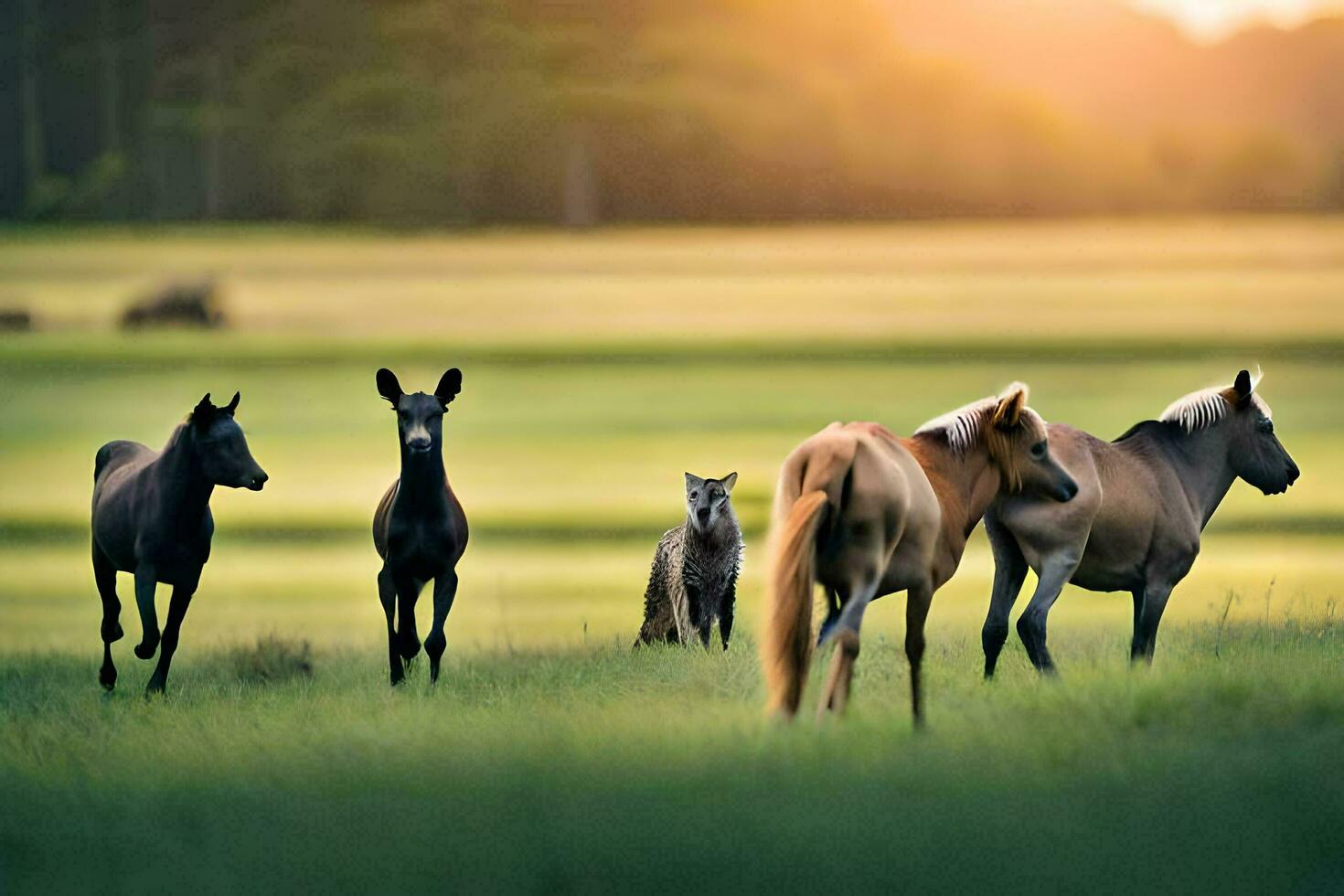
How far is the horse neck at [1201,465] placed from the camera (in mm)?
10055

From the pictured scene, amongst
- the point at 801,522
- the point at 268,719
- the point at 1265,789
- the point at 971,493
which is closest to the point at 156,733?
the point at 268,719

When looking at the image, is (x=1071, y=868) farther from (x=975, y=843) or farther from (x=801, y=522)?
(x=801, y=522)

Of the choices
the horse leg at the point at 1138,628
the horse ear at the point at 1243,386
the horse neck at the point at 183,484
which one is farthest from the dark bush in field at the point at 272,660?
the horse ear at the point at 1243,386

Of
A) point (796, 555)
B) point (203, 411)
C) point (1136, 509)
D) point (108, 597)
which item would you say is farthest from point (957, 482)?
point (108, 597)

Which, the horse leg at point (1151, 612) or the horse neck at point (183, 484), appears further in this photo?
the horse leg at point (1151, 612)

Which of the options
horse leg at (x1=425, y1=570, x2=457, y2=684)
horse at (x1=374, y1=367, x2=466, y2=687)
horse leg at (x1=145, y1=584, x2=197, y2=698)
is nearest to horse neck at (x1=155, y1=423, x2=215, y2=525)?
horse leg at (x1=145, y1=584, x2=197, y2=698)

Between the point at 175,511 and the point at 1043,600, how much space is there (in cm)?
415

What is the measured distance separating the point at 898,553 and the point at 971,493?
775 millimetres

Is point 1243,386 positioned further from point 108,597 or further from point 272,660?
point 108,597

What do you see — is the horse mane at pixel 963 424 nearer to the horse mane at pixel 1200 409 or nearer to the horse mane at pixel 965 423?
the horse mane at pixel 965 423

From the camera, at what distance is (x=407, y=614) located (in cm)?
960

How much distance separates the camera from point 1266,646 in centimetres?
1056

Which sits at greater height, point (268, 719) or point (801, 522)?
point (801, 522)

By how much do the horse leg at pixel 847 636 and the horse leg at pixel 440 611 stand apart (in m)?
2.14
